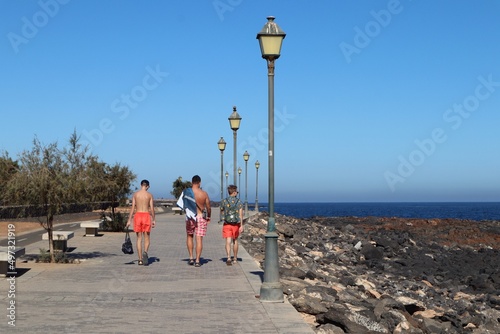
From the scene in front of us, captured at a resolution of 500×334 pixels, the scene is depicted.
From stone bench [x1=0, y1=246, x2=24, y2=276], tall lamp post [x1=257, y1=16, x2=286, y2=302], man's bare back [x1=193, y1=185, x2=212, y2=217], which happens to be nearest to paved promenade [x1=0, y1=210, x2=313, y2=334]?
stone bench [x1=0, y1=246, x2=24, y2=276]

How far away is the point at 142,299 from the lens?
11.0 meters

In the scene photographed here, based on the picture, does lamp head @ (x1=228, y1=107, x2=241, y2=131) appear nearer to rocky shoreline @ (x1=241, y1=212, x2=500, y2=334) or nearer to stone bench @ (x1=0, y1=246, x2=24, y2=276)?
rocky shoreline @ (x1=241, y1=212, x2=500, y2=334)

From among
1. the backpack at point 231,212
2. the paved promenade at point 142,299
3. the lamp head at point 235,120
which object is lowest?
the paved promenade at point 142,299

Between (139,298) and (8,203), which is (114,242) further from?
(139,298)

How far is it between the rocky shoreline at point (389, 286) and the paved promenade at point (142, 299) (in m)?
0.74

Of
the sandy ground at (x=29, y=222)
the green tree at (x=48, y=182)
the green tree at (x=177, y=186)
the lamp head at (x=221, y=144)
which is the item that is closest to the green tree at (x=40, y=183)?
the green tree at (x=48, y=182)

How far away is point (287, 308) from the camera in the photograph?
1025 cm

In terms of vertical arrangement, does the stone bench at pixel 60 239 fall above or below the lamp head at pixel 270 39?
below

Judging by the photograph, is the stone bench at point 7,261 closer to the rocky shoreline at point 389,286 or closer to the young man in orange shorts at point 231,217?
the young man in orange shorts at point 231,217

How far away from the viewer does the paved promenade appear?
29.1ft

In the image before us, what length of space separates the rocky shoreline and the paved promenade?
74 centimetres

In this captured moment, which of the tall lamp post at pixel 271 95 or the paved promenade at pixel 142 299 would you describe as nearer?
the paved promenade at pixel 142 299

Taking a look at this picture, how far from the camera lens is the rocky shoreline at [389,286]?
1078 cm

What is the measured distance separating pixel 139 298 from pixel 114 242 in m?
12.1
